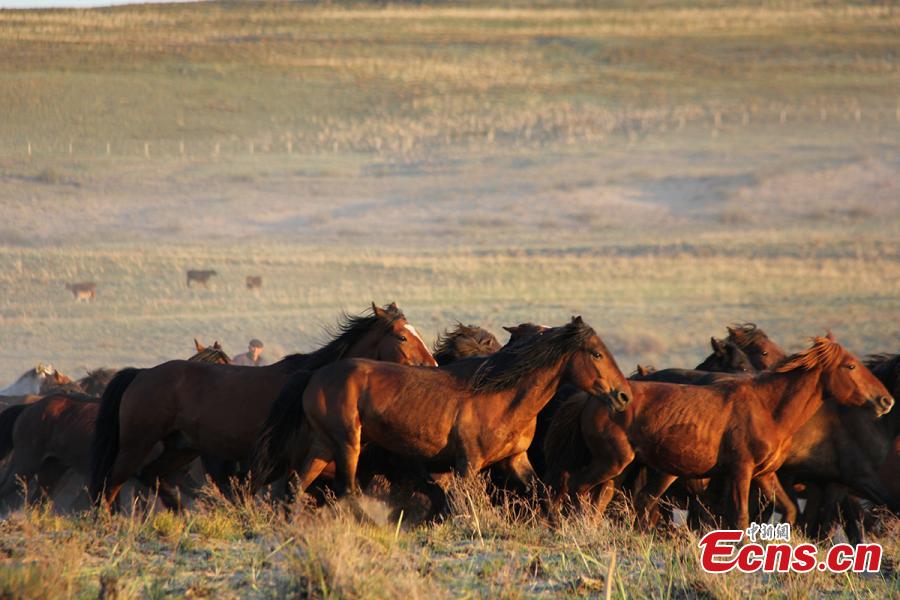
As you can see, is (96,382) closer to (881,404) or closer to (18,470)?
(18,470)

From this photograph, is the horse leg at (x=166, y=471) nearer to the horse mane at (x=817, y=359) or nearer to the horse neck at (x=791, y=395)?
the horse neck at (x=791, y=395)

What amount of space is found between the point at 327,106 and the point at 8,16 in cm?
2033

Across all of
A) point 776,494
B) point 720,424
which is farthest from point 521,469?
point 776,494

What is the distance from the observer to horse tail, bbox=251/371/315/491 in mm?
9133

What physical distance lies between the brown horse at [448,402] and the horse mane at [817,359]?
3.75 feet

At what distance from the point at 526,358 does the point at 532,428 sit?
0.44 meters

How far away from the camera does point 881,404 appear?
30.3ft

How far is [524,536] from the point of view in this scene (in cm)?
831

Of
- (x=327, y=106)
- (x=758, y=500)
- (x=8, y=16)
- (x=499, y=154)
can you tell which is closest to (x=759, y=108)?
(x=499, y=154)

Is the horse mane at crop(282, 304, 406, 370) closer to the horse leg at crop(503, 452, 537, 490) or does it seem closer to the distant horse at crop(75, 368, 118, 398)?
the horse leg at crop(503, 452, 537, 490)

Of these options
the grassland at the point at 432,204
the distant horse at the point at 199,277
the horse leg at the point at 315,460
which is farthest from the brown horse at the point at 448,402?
the distant horse at the point at 199,277

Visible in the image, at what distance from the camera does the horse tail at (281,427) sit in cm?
913

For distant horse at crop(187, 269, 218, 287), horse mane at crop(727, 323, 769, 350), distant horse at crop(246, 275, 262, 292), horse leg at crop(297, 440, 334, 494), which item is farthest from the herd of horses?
distant horse at crop(187, 269, 218, 287)

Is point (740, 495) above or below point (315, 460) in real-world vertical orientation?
below
